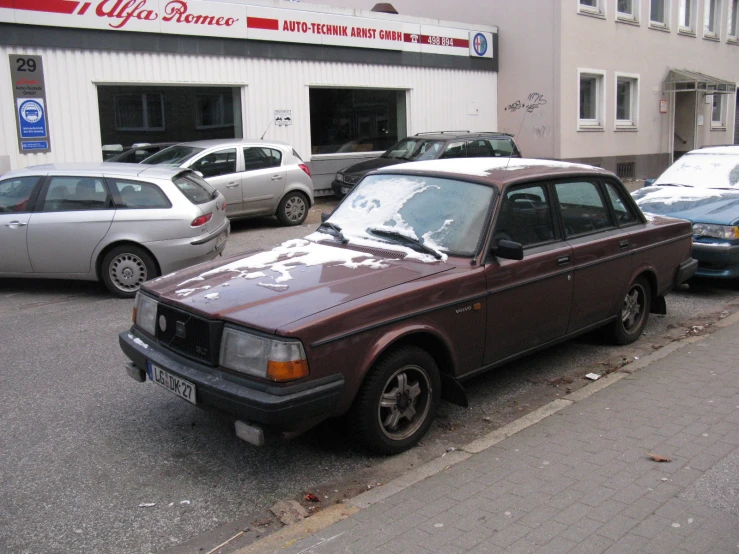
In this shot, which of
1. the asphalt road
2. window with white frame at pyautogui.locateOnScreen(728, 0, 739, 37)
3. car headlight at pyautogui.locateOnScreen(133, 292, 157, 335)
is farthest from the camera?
window with white frame at pyautogui.locateOnScreen(728, 0, 739, 37)

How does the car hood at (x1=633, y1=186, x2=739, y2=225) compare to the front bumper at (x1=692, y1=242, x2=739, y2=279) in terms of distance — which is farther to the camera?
the car hood at (x1=633, y1=186, x2=739, y2=225)

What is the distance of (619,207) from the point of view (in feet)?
20.9

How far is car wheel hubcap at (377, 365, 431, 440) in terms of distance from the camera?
171 inches

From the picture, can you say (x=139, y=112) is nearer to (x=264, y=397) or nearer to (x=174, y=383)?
(x=174, y=383)

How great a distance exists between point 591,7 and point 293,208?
12596 millimetres

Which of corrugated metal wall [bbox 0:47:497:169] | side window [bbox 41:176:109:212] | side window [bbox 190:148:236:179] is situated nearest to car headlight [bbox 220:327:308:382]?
side window [bbox 41:176:109:212]

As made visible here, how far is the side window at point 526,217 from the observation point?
5121 millimetres

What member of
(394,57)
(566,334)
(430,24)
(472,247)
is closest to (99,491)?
(472,247)

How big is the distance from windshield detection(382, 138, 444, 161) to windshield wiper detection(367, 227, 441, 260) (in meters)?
9.92

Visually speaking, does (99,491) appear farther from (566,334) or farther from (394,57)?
(394,57)

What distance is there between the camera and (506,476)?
4.05m

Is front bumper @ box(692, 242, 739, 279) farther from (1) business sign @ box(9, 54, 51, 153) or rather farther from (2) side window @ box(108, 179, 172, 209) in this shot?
(1) business sign @ box(9, 54, 51, 153)

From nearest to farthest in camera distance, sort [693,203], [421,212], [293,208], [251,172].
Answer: [421,212], [693,203], [251,172], [293,208]

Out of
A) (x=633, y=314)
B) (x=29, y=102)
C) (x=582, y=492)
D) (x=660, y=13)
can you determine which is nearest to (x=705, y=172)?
(x=633, y=314)
